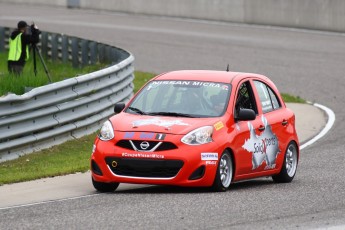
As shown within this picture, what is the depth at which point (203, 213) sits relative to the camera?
1122 centimetres

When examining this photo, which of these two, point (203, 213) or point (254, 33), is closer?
point (203, 213)

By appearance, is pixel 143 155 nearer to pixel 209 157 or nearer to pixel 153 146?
pixel 153 146

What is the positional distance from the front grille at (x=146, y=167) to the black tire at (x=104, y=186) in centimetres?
39

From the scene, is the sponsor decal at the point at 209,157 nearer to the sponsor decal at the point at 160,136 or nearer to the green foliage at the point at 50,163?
the sponsor decal at the point at 160,136

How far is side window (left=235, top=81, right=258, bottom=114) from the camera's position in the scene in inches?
552

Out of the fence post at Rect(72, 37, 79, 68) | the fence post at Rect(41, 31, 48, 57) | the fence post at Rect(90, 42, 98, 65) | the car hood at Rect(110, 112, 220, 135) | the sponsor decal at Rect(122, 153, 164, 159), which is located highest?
the car hood at Rect(110, 112, 220, 135)

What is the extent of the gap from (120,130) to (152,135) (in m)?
0.42

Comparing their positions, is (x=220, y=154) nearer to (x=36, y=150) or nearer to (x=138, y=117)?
(x=138, y=117)

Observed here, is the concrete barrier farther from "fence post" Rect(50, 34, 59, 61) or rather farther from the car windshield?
the car windshield

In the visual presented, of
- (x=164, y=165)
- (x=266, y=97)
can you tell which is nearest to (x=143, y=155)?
(x=164, y=165)

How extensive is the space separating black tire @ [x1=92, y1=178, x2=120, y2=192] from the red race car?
11 mm

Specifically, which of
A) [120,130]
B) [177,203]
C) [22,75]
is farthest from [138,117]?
[22,75]

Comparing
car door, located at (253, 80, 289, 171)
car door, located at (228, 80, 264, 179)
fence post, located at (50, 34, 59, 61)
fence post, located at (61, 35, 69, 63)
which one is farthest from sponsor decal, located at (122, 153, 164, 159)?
fence post, located at (50, 34, 59, 61)

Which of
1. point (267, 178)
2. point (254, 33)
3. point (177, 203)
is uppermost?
point (177, 203)
